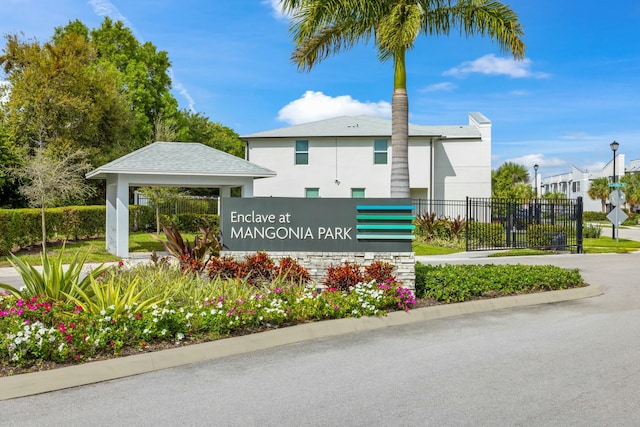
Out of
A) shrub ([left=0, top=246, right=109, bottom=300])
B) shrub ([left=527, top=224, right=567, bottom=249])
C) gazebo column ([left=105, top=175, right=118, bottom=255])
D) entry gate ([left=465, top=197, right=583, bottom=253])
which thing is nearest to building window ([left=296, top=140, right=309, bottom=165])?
entry gate ([left=465, top=197, right=583, bottom=253])

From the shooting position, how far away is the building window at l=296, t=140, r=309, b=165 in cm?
3319

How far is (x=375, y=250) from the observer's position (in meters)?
10.5

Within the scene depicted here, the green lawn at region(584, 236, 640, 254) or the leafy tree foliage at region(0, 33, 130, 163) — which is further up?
the leafy tree foliage at region(0, 33, 130, 163)

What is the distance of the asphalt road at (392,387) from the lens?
4898mm

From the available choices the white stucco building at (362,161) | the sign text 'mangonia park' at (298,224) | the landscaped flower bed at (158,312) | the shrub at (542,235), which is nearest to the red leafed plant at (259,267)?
the landscaped flower bed at (158,312)

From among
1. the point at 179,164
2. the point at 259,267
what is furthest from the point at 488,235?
the point at 259,267

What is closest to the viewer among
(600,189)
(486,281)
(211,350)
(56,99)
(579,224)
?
(211,350)

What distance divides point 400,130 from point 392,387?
10.8 m

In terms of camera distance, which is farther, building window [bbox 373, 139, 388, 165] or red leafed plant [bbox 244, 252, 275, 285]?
building window [bbox 373, 139, 388, 165]

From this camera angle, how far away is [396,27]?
50.9ft

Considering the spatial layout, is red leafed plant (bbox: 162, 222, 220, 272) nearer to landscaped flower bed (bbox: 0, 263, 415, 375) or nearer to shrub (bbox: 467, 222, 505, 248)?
landscaped flower bed (bbox: 0, 263, 415, 375)

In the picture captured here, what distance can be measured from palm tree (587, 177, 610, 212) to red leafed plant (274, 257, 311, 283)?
2696 inches

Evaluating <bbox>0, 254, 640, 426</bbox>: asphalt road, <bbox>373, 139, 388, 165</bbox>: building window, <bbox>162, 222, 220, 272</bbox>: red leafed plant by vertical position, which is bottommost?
<bbox>0, 254, 640, 426</bbox>: asphalt road

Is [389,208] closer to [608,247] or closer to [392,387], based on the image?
[392,387]
